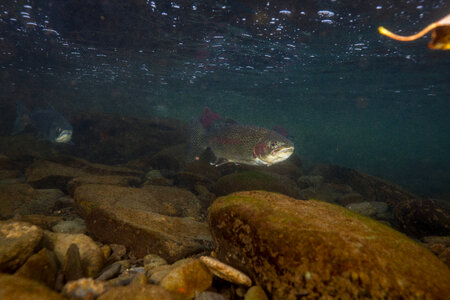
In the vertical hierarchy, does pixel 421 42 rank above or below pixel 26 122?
above

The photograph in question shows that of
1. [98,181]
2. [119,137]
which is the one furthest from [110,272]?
[119,137]

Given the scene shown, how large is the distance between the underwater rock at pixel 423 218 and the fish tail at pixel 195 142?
612cm

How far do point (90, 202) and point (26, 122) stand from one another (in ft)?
36.9

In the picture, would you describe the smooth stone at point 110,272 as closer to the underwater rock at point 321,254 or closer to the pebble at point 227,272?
the pebble at point 227,272

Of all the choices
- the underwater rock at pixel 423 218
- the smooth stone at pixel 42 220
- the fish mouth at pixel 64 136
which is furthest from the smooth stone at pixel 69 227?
the underwater rock at pixel 423 218

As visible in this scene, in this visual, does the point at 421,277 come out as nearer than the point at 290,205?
Yes

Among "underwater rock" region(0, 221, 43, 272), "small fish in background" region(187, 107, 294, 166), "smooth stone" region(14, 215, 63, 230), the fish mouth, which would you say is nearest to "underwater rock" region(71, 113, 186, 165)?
the fish mouth

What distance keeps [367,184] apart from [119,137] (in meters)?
14.5

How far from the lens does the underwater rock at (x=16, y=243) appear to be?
2.07 m

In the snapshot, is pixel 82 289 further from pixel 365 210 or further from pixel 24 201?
pixel 365 210

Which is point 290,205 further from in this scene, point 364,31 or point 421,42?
point 421,42

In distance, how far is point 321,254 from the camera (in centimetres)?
189

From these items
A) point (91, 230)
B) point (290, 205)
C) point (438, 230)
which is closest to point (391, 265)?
point (290, 205)

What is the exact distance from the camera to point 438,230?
5336 millimetres
